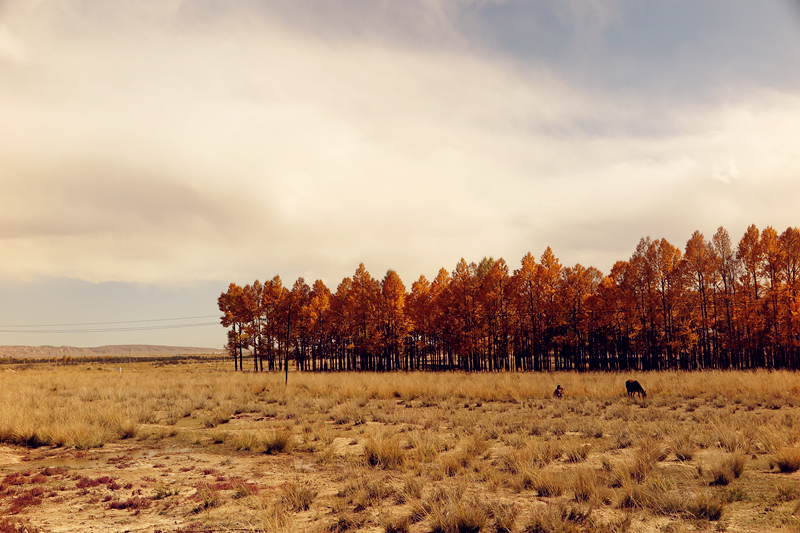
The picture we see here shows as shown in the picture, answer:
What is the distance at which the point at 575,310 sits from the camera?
5188 centimetres

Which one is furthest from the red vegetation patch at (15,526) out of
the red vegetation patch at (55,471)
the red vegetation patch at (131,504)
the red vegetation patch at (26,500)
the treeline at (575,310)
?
the treeline at (575,310)

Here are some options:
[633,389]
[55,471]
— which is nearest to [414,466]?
[55,471]

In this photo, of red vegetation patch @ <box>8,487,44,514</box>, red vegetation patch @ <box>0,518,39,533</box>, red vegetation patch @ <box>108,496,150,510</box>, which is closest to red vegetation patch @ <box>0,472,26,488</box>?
Result: red vegetation patch @ <box>8,487,44,514</box>

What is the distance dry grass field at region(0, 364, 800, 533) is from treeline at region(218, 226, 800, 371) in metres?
22.8

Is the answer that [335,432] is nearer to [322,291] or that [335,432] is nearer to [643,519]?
[643,519]

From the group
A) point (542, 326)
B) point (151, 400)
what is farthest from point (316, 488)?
point (542, 326)

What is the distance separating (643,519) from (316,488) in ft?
19.5

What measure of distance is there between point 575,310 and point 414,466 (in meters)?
46.2

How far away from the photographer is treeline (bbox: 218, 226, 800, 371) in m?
43.7

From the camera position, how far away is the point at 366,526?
273 inches

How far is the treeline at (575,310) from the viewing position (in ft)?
143

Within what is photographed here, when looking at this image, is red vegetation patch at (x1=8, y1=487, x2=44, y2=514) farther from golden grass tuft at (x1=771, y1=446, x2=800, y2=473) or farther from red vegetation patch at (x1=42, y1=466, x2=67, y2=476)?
golden grass tuft at (x1=771, y1=446, x2=800, y2=473)

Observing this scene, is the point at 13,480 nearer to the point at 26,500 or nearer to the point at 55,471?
the point at 55,471

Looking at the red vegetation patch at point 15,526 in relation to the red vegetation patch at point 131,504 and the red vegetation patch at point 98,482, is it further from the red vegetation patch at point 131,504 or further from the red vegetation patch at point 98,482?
the red vegetation patch at point 98,482
